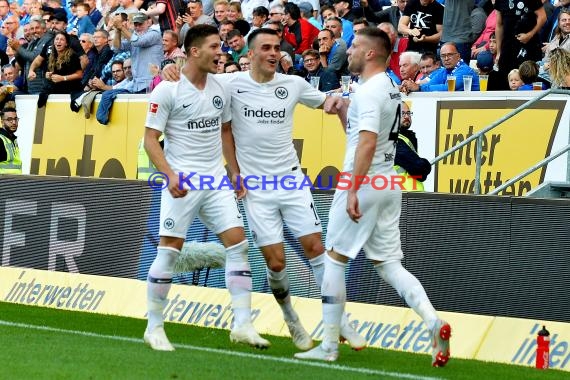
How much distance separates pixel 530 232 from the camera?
35.1 ft

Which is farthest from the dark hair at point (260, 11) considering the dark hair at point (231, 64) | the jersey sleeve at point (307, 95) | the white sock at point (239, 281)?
the white sock at point (239, 281)

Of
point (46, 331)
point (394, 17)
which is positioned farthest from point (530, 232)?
point (394, 17)

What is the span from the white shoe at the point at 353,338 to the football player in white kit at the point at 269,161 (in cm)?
39

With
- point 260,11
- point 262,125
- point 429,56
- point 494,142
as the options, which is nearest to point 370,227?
point 262,125

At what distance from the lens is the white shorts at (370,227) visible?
9.08 metres

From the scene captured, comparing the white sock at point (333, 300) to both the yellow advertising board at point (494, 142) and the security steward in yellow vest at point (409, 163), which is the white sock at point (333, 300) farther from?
the yellow advertising board at point (494, 142)

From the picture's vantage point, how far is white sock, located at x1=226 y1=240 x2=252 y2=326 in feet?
32.6

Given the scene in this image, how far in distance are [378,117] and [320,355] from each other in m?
1.84

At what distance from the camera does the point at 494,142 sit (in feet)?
46.1

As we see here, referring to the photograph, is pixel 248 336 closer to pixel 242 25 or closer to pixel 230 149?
pixel 230 149

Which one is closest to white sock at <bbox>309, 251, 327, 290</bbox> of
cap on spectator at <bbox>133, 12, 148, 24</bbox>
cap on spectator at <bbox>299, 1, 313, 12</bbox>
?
cap on spectator at <bbox>133, 12, 148, 24</bbox>

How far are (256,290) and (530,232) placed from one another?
304 cm

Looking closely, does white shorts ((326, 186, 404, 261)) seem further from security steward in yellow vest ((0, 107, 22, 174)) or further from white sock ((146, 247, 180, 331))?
security steward in yellow vest ((0, 107, 22, 174))

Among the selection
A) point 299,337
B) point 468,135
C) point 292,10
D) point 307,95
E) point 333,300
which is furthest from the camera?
point 292,10
